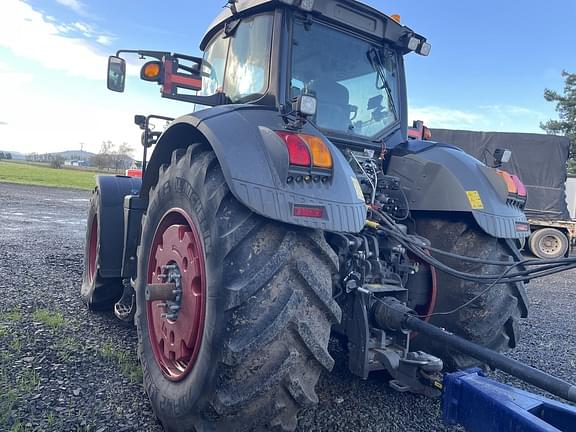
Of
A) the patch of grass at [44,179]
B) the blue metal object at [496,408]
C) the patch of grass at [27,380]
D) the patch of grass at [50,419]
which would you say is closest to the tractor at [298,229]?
the blue metal object at [496,408]

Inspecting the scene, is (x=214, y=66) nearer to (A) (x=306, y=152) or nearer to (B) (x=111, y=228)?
(B) (x=111, y=228)

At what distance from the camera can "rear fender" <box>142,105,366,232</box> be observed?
6.33 ft

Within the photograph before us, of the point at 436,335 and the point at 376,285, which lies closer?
the point at 436,335

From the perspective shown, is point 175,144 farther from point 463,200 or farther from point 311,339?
point 463,200

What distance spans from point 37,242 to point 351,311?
22.6 ft

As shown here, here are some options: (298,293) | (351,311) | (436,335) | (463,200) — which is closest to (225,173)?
(298,293)

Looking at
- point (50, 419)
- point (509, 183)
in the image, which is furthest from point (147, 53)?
point (509, 183)

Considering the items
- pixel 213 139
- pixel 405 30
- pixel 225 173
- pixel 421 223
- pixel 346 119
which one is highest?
pixel 405 30

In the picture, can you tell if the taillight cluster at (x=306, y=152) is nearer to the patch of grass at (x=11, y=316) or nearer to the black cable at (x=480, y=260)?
the black cable at (x=480, y=260)

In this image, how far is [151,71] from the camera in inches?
132

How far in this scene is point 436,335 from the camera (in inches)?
85.0

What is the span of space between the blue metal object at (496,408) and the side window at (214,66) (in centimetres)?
246

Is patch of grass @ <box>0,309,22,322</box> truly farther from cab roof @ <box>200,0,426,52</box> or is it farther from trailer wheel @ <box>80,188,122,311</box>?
cab roof @ <box>200,0,426,52</box>

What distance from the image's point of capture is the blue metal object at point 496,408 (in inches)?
64.8
